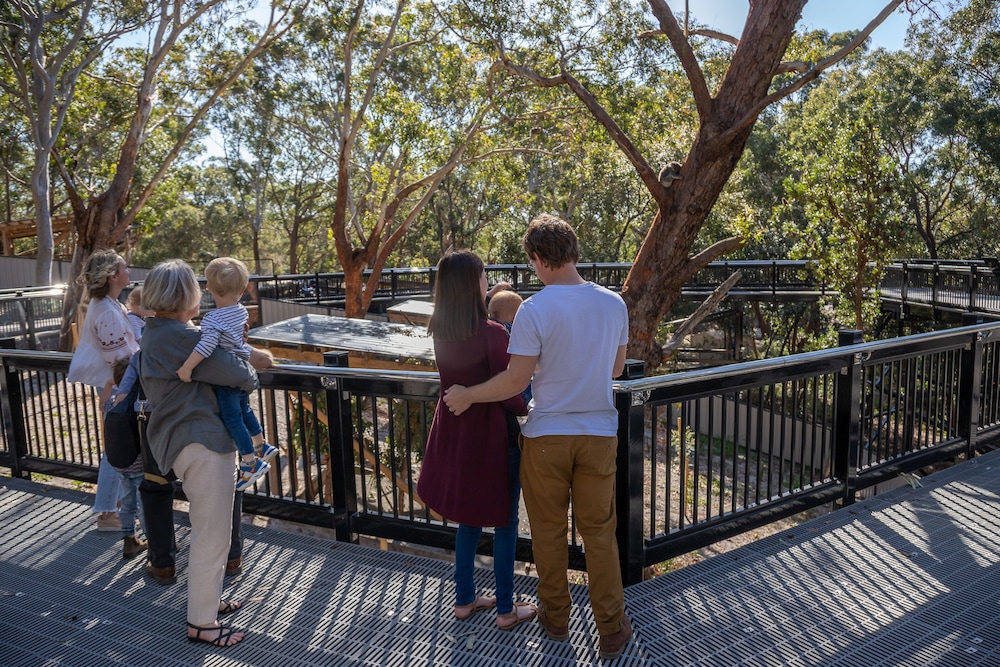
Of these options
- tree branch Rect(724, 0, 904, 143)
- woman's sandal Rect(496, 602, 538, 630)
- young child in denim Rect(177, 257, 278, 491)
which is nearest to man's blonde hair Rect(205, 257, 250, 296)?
young child in denim Rect(177, 257, 278, 491)

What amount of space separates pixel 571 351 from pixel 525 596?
4.69 ft

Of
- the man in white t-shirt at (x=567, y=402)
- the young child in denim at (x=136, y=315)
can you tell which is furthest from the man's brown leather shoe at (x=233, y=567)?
the man in white t-shirt at (x=567, y=402)

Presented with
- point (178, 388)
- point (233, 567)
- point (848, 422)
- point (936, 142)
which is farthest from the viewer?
point (936, 142)

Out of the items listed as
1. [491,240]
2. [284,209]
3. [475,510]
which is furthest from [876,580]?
[284,209]

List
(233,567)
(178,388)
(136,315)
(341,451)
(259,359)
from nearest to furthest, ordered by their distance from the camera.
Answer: (178,388) → (259,359) → (233,567) → (341,451) → (136,315)

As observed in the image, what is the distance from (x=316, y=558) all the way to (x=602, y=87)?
1253cm

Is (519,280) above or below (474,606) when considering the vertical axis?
above

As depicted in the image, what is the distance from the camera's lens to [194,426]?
333 cm

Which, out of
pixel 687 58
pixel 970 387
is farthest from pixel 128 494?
pixel 687 58

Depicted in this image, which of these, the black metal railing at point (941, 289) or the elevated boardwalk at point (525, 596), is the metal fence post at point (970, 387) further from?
the black metal railing at point (941, 289)

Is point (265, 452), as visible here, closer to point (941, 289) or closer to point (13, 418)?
point (13, 418)

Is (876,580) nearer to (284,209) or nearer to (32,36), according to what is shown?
(32,36)

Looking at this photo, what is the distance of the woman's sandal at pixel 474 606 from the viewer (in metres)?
3.60

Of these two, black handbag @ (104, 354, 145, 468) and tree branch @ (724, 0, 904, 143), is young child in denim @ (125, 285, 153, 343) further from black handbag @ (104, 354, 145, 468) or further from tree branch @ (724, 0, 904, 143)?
tree branch @ (724, 0, 904, 143)
